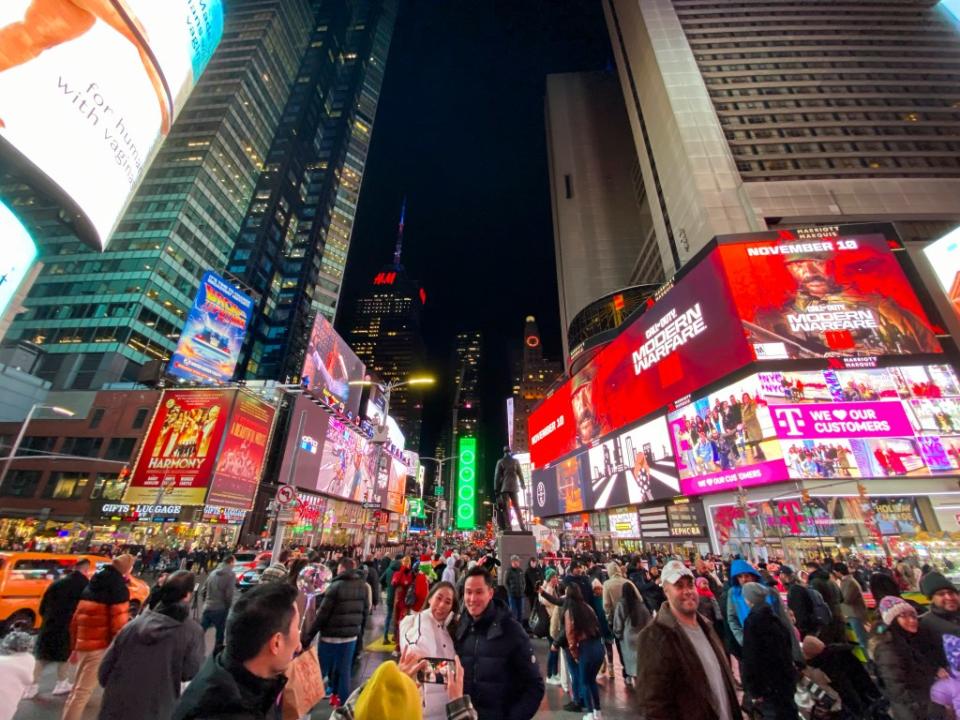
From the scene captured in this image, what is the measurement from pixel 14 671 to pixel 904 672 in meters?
7.21

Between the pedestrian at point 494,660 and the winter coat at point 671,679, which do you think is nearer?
the winter coat at point 671,679

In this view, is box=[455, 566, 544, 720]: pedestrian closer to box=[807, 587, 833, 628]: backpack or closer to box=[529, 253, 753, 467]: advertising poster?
box=[807, 587, 833, 628]: backpack

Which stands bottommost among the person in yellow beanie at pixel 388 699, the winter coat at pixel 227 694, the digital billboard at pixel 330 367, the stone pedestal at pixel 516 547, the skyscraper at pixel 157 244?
the winter coat at pixel 227 694

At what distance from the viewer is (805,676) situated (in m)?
4.09

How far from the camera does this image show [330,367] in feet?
144

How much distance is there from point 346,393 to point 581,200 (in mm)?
68782

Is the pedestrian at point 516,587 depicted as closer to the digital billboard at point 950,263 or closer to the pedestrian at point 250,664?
the pedestrian at point 250,664

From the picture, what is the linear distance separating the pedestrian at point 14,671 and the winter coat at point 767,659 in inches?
208

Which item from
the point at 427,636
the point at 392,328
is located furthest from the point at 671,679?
the point at 392,328

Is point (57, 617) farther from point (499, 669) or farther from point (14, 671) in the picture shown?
point (499, 669)

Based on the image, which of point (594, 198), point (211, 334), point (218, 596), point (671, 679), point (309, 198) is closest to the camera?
point (671, 679)

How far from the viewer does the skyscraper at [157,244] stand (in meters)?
49.7

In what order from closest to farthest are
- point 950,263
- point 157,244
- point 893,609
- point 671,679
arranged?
point 671,679, point 893,609, point 950,263, point 157,244

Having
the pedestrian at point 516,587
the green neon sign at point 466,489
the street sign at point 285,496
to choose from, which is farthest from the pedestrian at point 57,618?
the green neon sign at point 466,489
